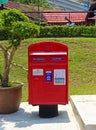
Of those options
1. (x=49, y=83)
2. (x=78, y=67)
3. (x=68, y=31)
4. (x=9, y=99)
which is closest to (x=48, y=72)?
(x=49, y=83)

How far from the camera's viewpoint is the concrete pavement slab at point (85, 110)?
216 inches

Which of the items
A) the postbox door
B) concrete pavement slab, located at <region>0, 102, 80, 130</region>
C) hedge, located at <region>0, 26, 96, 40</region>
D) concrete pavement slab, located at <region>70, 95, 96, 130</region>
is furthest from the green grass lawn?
hedge, located at <region>0, 26, 96, 40</region>

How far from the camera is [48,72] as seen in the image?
6.45 m

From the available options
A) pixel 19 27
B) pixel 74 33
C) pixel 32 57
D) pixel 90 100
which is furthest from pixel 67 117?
pixel 74 33

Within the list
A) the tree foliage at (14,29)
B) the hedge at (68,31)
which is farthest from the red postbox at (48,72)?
the hedge at (68,31)

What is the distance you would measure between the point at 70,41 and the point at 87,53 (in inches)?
56.9

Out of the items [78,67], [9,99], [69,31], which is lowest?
[78,67]

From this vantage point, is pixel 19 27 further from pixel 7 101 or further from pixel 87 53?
pixel 87 53

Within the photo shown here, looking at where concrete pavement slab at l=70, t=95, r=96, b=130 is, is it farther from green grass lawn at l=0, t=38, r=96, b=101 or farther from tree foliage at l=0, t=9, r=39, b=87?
green grass lawn at l=0, t=38, r=96, b=101

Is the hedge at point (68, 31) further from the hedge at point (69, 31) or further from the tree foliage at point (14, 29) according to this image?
the tree foliage at point (14, 29)

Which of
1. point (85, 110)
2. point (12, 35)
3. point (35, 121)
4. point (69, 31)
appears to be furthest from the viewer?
point (69, 31)

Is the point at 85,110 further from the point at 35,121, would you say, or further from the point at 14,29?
the point at 14,29

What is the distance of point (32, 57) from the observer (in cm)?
645

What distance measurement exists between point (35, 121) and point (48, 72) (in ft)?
2.49
